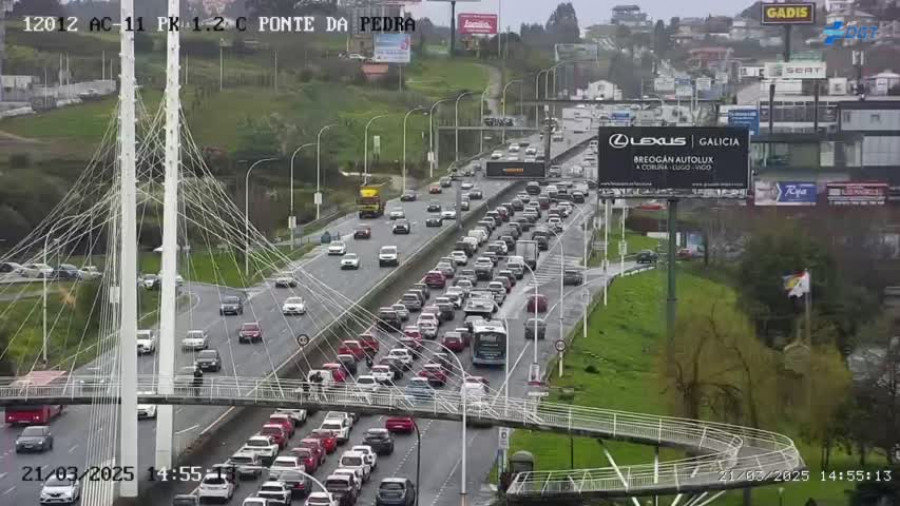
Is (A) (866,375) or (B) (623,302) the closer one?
(A) (866,375)

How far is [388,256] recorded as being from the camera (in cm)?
4016

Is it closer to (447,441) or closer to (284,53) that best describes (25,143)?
(284,53)

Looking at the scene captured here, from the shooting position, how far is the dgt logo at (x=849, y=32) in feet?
233

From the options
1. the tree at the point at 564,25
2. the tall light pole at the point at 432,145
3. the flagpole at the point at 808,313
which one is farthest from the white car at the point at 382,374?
the tree at the point at 564,25

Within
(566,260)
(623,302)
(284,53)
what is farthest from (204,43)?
(623,302)

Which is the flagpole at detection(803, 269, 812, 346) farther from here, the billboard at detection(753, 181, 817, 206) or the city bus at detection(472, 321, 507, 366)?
the billboard at detection(753, 181, 817, 206)

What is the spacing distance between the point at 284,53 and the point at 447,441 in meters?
33.2

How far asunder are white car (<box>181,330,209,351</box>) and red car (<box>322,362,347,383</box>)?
195 centimetres

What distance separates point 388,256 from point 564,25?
44300 millimetres

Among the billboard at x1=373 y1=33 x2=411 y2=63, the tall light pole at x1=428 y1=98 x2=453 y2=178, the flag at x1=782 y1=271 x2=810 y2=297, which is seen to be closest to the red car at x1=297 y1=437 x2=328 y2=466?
the flag at x1=782 y1=271 x2=810 y2=297

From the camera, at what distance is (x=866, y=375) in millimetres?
28484

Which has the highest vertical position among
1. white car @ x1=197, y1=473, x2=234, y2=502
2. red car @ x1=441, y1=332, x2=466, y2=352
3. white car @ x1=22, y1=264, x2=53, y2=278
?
white car @ x1=22, y1=264, x2=53, y2=278

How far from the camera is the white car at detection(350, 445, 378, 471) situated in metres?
22.7

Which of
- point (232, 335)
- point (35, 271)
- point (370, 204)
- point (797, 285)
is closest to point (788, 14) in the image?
point (370, 204)
